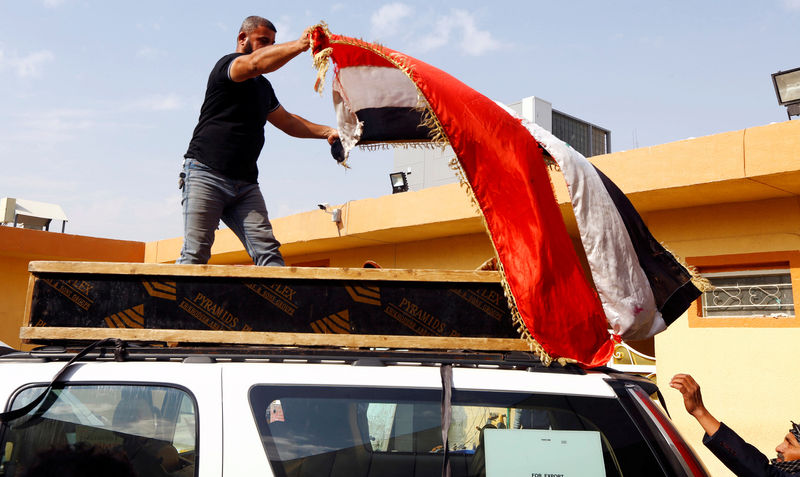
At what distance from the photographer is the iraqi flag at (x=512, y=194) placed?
2645 mm

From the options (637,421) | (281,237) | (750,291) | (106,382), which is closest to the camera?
(637,421)

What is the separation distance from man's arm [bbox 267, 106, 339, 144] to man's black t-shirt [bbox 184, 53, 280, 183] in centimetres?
37

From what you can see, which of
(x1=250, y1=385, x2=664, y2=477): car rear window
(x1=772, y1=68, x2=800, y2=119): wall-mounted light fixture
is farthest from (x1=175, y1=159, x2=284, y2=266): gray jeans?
(x1=772, y1=68, x2=800, y2=119): wall-mounted light fixture

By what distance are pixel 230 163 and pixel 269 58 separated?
70cm

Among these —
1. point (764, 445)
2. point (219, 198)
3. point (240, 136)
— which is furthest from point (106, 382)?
point (764, 445)

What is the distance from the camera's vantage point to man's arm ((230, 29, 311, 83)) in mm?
3027

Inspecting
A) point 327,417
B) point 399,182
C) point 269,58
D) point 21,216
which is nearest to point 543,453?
point 327,417

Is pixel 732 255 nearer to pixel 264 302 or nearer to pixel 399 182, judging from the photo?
pixel 399 182

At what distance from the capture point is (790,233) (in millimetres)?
8203

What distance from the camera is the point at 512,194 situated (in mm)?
2869

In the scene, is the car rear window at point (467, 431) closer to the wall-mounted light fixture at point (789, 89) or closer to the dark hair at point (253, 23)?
the dark hair at point (253, 23)

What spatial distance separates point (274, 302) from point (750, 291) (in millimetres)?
7576

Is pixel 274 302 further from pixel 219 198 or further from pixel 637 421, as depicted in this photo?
pixel 637 421

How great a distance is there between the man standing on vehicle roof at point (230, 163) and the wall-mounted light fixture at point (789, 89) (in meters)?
6.83
